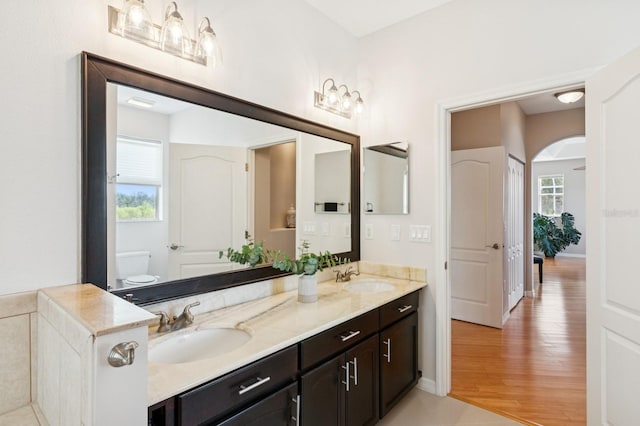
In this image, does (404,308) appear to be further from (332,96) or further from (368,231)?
(332,96)

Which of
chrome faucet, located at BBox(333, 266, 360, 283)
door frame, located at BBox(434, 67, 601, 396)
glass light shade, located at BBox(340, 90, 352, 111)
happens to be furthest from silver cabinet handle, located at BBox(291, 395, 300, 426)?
glass light shade, located at BBox(340, 90, 352, 111)

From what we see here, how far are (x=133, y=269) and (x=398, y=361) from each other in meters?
1.68

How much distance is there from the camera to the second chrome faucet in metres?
1.45

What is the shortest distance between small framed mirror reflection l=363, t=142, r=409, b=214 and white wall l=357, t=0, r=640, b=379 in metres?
0.06

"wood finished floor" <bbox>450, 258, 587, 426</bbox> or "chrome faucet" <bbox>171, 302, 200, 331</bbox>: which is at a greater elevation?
"chrome faucet" <bbox>171, 302, 200, 331</bbox>

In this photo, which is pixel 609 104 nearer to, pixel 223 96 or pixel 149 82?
pixel 223 96

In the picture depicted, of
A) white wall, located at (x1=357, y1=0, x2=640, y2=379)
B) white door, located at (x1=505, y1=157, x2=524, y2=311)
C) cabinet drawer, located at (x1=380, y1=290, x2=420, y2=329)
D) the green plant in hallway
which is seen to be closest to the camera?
white wall, located at (x1=357, y1=0, x2=640, y2=379)

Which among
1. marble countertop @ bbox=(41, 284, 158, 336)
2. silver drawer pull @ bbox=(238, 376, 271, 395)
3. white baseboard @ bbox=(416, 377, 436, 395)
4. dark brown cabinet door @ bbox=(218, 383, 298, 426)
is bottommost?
white baseboard @ bbox=(416, 377, 436, 395)

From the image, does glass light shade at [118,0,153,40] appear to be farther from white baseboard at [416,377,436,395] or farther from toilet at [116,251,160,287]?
white baseboard at [416,377,436,395]

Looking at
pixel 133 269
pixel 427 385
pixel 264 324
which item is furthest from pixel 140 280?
pixel 427 385

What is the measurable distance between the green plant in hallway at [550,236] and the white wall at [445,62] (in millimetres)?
7636

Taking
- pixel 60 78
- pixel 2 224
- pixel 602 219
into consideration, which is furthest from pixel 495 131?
pixel 2 224

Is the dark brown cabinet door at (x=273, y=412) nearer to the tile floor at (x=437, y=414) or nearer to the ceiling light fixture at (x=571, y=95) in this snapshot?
the tile floor at (x=437, y=414)

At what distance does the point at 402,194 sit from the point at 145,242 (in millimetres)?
1831
